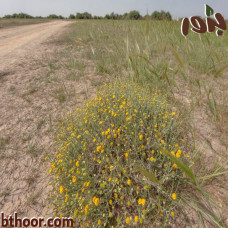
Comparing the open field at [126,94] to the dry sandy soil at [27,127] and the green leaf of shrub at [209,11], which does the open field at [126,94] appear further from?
the green leaf of shrub at [209,11]

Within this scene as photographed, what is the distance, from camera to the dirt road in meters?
1.49

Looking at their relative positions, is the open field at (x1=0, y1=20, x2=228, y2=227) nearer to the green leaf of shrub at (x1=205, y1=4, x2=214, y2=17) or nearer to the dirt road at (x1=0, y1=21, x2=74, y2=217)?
the dirt road at (x1=0, y1=21, x2=74, y2=217)

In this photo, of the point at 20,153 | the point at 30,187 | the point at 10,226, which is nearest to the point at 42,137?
the point at 20,153

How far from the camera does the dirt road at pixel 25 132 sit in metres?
1.49

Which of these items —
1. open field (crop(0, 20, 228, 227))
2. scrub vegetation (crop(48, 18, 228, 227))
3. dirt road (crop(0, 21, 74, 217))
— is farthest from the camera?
dirt road (crop(0, 21, 74, 217))

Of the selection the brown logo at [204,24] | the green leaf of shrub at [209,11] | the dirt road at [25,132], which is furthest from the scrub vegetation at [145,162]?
the green leaf of shrub at [209,11]

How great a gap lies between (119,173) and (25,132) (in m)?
1.48

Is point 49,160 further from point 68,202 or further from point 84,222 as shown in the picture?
point 84,222

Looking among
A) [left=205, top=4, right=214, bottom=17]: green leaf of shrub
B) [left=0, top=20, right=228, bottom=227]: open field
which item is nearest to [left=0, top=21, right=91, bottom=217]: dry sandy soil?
[left=0, top=20, right=228, bottom=227]: open field

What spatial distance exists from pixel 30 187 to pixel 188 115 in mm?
2006

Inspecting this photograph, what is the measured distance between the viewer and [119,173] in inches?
53.7

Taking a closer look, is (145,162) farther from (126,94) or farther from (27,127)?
(27,127)

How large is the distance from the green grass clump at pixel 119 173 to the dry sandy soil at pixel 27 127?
0.22m

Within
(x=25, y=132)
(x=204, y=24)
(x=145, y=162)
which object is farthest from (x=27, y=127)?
(x=204, y=24)
